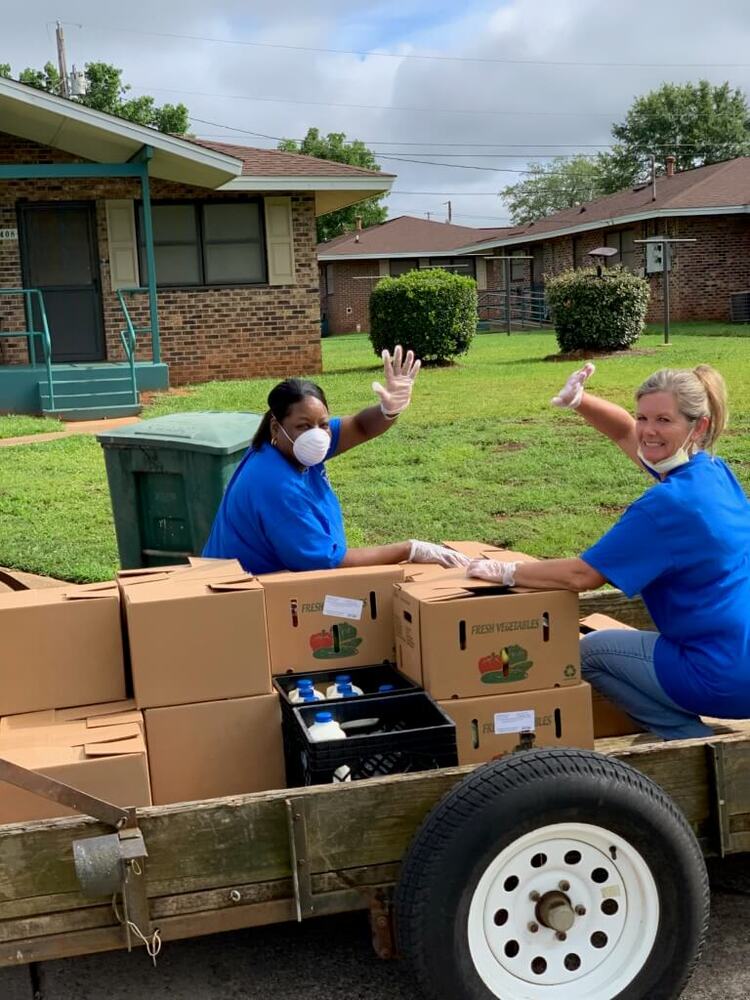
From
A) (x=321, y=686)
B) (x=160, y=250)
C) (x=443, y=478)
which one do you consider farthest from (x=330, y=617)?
(x=160, y=250)

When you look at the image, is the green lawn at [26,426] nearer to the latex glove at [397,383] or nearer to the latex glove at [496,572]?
the latex glove at [397,383]

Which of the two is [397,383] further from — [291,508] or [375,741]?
[375,741]

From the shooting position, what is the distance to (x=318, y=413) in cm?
425

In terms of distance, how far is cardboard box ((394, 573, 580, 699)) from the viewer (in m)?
3.28

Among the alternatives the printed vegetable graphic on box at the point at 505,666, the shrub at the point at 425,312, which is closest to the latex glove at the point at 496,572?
the printed vegetable graphic on box at the point at 505,666

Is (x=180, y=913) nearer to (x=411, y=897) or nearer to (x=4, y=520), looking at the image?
(x=411, y=897)

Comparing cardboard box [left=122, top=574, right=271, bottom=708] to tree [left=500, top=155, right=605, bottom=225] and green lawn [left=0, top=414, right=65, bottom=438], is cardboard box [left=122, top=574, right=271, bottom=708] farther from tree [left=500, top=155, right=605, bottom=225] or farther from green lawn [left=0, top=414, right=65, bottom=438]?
tree [left=500, top=155, right=605, bottom=225]

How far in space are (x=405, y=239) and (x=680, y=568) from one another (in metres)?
45.6

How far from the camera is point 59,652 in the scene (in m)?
3.38

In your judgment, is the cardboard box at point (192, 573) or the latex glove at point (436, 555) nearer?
the cardboard box at point (192, 573)

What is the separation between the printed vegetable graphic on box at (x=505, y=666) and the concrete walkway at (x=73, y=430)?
836 centimetres

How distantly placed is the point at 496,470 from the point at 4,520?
3916mm

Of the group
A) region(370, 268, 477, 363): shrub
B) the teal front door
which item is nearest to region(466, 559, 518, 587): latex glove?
region(370, 268, 477, 363): shrub

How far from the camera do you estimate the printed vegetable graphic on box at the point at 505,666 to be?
10.9ft
